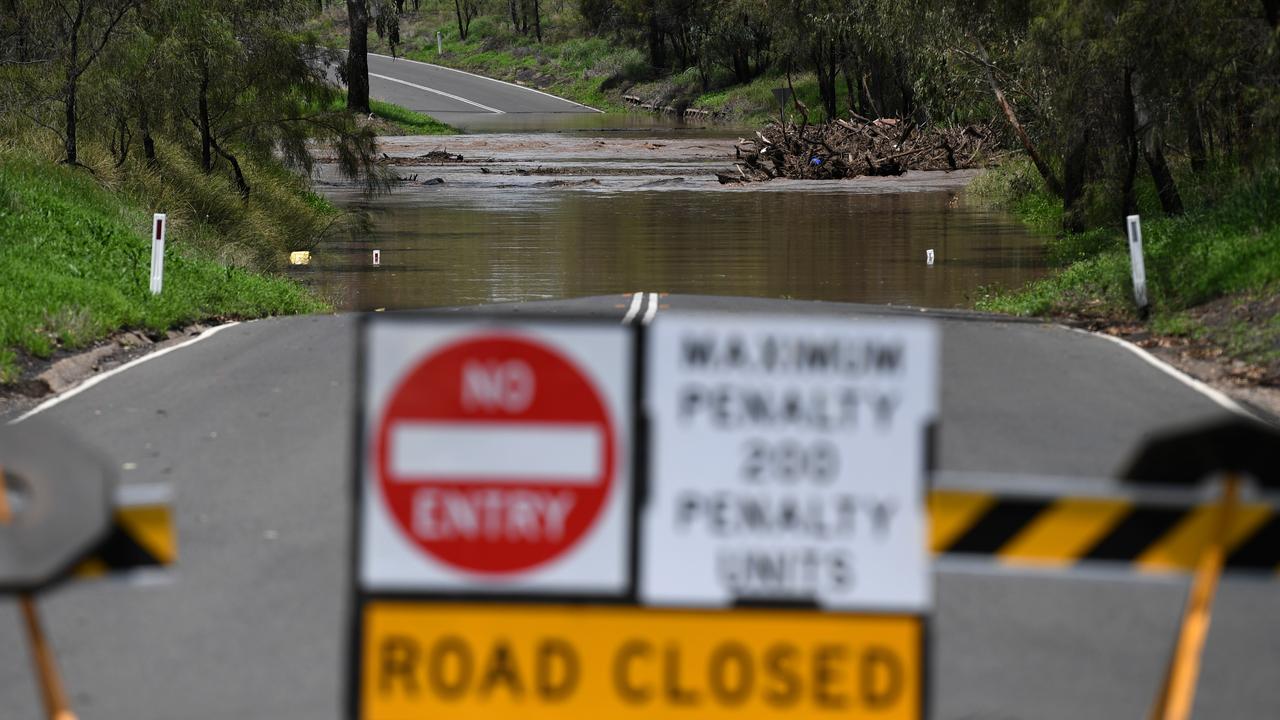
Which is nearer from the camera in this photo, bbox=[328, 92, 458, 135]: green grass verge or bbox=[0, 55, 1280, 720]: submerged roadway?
bbox=[0, 55, 1280, 720]: submerged roadway

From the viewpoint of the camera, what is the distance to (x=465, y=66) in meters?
121

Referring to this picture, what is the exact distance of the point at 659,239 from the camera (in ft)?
115

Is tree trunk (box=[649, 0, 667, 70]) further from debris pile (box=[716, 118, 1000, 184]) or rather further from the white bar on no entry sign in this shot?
the white bar on no entry sign

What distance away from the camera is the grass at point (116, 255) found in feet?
57.1

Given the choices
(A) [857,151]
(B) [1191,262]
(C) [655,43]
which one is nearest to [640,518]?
(B) [1191,262]

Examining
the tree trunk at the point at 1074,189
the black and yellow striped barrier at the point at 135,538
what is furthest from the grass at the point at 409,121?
the black and yellow striped barrier at the point at 135,538

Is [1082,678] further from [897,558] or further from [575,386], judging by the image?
→ [575,386]

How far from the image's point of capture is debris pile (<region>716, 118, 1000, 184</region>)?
51500mm

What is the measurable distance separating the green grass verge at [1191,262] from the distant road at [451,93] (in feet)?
201

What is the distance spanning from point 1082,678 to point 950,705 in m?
0.73

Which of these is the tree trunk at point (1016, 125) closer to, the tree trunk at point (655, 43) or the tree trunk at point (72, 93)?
the tree trunk at point (72, 93)

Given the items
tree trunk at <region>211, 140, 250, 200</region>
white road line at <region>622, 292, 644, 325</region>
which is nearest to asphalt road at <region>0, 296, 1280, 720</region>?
white road line at <region>622, 292, 644, 325</region>

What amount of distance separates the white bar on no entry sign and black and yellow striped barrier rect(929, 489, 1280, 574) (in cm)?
94

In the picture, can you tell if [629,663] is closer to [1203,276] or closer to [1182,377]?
[1182,377]
